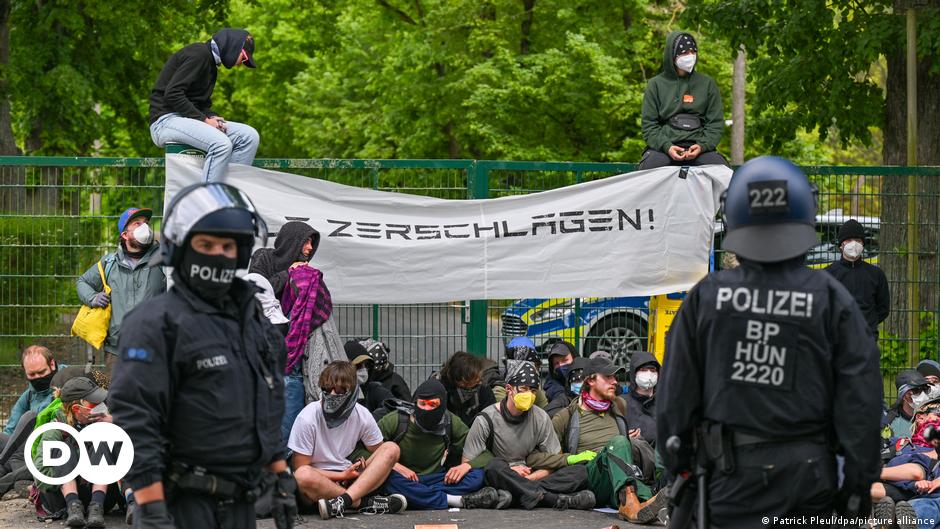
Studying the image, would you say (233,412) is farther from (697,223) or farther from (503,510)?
(697,223)

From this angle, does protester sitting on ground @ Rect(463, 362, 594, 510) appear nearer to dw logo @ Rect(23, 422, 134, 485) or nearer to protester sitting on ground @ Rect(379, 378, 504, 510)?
protester sitting on ground @ Rect(379, 378, 504, 510)

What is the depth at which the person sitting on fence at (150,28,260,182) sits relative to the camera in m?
9.84

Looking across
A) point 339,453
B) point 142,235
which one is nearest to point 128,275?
point 142,235

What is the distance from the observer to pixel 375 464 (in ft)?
31.2

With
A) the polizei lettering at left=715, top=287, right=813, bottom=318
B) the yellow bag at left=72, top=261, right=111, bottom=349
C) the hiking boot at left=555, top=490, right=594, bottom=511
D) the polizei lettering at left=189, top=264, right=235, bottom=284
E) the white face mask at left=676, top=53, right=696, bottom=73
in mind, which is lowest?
the hiking boot at left=555, top=490, right=594, bottom=511

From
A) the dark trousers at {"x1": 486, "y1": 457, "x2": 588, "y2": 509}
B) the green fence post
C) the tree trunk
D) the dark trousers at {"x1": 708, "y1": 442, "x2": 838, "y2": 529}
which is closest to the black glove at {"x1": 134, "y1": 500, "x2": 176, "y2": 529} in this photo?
the dark trousers at {"x1": 708, "y1": 442, "x2": 838, "y2": 529}

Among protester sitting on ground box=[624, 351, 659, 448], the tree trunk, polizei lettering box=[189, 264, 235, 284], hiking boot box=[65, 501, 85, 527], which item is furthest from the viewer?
the tree trunk

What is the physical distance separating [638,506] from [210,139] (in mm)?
4366

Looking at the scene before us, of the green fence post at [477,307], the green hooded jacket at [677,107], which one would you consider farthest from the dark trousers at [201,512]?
the green hooded jacket at [677,107]

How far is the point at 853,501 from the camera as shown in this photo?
5.13 m

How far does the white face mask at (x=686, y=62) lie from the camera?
10828 millimetres

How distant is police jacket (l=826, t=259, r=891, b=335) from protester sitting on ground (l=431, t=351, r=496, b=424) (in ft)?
10.6

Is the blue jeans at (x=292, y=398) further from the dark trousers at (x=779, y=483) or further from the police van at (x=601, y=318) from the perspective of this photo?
the dark trousers at (x=779, y=483)

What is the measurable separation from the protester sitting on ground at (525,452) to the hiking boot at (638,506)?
0.34 metres
